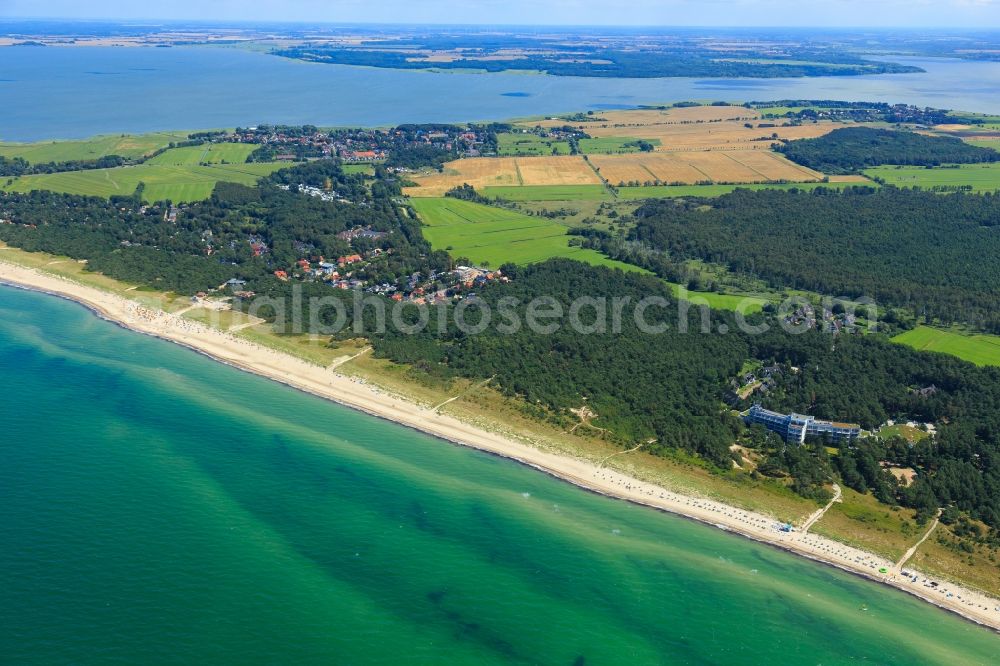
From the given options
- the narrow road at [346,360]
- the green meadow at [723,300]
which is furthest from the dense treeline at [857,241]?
the narrow road at [346,360]

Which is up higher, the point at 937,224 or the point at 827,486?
the point at 937,224

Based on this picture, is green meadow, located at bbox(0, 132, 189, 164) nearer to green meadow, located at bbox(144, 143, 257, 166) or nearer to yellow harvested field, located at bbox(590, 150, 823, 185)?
green meadow, located at bbox(144, 143, 257, 166)

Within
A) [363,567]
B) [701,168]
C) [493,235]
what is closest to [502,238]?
[493,235]

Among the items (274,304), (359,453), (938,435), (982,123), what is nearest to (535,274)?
(274,304)

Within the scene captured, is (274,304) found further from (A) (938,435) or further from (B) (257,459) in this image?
(A) (938,435)

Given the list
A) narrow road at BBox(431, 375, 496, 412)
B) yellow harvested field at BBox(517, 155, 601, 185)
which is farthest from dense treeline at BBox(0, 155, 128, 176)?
narrow road at BBox(431, 375, 496, 412)

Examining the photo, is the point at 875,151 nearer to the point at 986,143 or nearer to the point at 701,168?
the point at 986,143

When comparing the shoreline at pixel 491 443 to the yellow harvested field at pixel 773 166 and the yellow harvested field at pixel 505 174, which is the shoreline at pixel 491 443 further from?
the yellow harvested field at pixel 773 166
